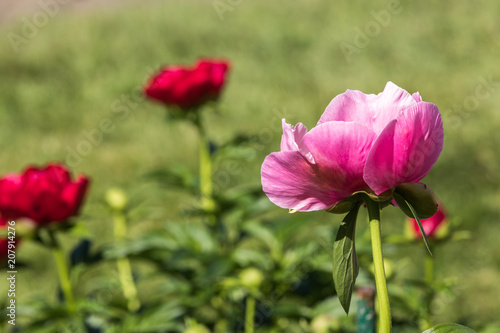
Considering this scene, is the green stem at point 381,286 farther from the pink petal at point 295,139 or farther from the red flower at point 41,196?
the red flower at point 41,196

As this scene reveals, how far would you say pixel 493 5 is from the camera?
14.2 feet

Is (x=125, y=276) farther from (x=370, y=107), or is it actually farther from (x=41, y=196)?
(x=370, y=107)

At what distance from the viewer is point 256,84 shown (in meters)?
3.80

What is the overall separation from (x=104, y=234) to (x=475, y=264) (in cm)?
131

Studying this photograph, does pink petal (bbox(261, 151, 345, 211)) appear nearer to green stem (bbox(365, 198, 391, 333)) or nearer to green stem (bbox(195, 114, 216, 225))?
green stem (bbox(365, 198, 391, 333))

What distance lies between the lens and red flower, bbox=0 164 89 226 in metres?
1.07

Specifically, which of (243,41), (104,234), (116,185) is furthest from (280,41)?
(104,234)

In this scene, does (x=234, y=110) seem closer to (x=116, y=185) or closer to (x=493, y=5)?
(x=116, y=185)

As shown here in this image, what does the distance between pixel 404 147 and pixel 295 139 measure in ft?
0.25

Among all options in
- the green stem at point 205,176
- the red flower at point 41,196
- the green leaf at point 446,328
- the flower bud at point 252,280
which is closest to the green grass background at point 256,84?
the green stem at point 205,176

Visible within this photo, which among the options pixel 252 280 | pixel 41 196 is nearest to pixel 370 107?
pixel 252 280

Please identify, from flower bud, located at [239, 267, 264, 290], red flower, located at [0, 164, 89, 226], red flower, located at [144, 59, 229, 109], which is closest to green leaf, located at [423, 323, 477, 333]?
flower bud, located at [239, 267, 264, 290]

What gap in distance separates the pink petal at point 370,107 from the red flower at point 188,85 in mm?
893

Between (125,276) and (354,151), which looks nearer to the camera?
(354,151)
